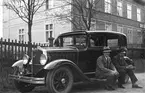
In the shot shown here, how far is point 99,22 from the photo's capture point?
68.3 feet

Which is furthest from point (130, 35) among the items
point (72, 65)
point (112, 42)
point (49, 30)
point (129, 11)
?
point (72, 65)

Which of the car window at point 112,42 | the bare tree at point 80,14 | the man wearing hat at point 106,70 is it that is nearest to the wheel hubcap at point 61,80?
the man wearing hat at point 106,70

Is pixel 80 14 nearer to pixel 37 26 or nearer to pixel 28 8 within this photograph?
pixel 28 8

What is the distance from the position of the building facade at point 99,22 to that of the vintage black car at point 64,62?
385 inches

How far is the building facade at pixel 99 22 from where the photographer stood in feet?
62.8

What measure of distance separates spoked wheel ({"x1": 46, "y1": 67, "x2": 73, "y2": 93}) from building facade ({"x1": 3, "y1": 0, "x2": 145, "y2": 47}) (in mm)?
11462

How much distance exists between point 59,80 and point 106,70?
1.68 meters

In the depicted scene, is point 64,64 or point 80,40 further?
point 80,40

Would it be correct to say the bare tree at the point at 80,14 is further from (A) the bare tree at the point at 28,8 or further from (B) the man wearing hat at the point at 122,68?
(B) the man wearing hat at the point at 122,68

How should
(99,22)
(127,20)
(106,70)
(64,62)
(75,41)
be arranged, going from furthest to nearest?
(127,20) → (99,22) → (75,41) → (106,70) → (64,62)

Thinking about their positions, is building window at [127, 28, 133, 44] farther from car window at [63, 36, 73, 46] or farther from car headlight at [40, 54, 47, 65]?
car headlight at [40, 54, 47, 65]

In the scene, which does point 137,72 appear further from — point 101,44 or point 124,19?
point 124,19

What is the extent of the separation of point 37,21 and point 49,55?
1629 cm

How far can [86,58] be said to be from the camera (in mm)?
6867
